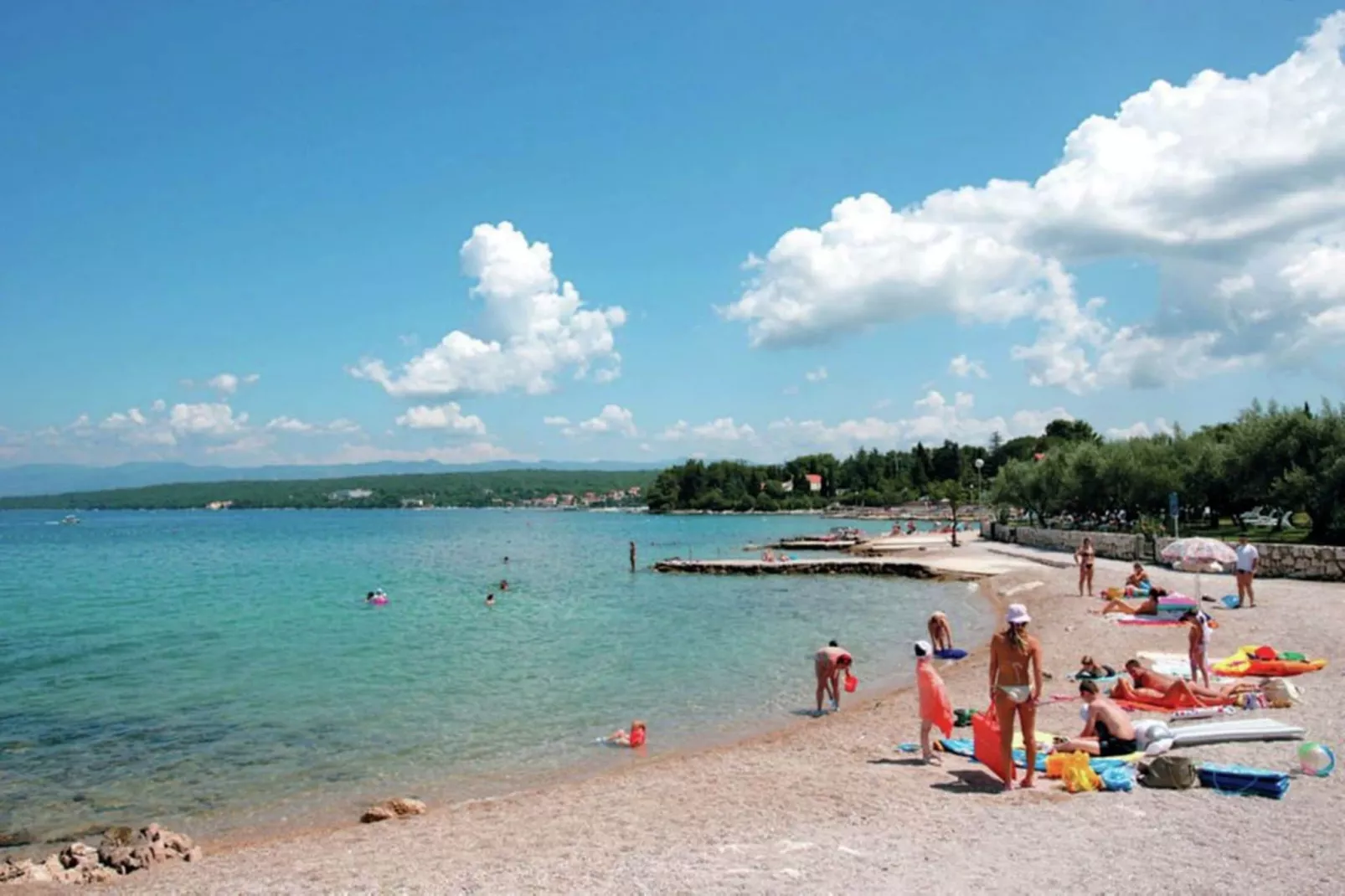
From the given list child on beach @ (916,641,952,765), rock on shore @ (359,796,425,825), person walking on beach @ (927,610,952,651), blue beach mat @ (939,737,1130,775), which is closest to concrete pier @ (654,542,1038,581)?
person walking on beach @ (927,610,952,651)

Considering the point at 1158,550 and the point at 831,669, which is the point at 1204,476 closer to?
the point at 1158,550

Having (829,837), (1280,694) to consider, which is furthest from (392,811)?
(1280,694)

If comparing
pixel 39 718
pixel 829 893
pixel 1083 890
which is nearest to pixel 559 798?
pixel 829 893

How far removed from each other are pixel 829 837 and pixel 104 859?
27.0 feet

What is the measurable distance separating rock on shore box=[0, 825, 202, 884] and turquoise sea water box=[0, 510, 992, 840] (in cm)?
114

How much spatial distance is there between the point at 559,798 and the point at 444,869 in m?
Result: 3.16

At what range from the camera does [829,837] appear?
8.87 metres

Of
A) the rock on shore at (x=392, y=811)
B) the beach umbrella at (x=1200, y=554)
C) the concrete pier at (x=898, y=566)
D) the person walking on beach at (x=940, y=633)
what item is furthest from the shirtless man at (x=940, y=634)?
the concrete pier at (x=898, y=566)

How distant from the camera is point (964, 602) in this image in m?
34.2

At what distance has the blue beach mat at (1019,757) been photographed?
404 inches

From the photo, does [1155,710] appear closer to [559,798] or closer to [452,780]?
[559,798]

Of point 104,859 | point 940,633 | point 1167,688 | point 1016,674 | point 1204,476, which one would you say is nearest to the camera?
point 1016,674

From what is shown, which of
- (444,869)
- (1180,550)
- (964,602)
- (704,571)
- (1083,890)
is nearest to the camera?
(1083,890)

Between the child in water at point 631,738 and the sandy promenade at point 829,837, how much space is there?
5.51 feet
